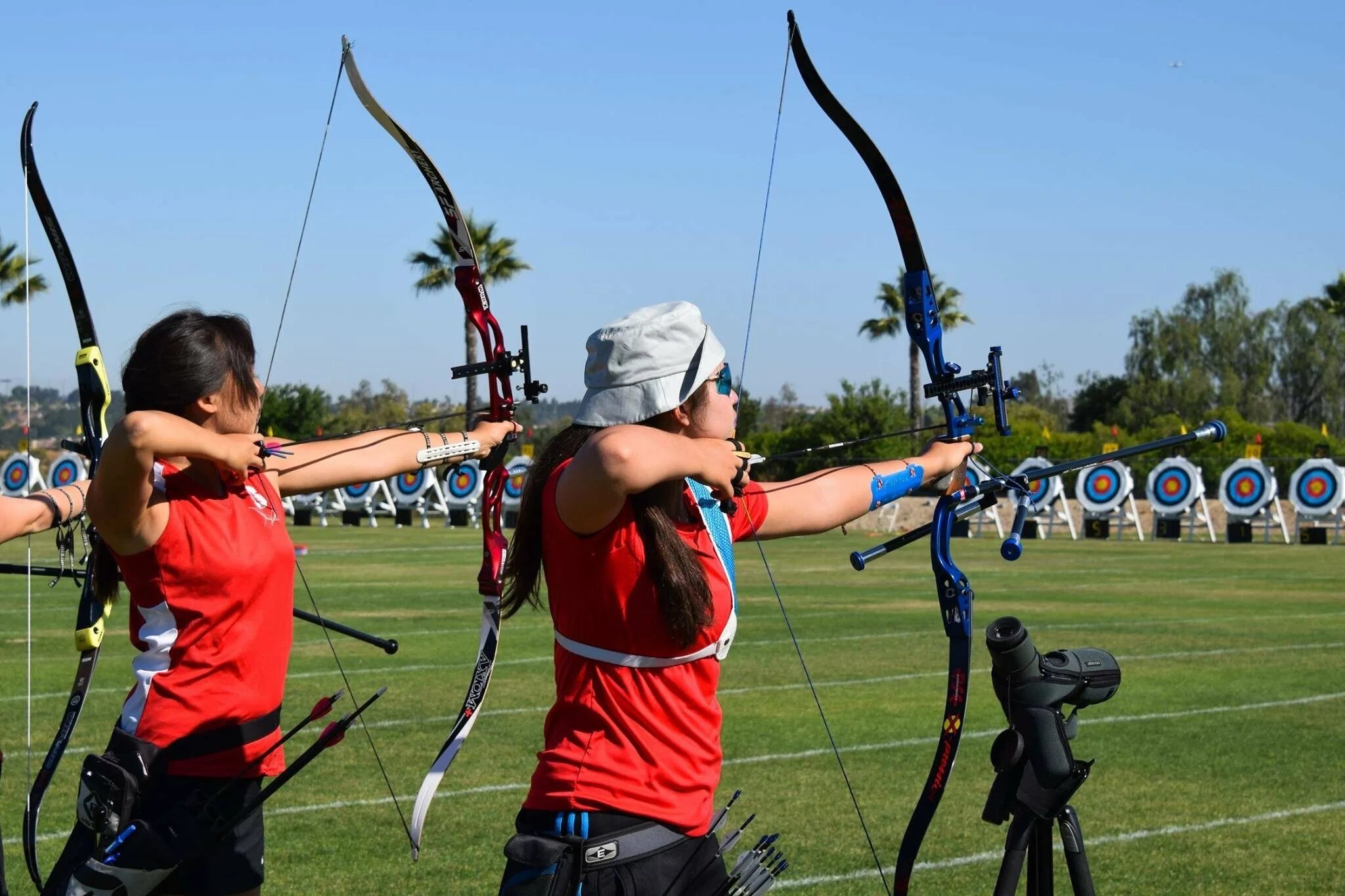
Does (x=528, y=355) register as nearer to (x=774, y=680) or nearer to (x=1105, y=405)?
(x=774, y=680)

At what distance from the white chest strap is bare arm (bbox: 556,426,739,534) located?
117 millimetres

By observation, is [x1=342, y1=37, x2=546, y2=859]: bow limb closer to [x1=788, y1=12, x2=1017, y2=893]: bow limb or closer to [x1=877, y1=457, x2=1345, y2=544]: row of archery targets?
[x1=788, y1=12, x2=1017, y2=893]: bow limb

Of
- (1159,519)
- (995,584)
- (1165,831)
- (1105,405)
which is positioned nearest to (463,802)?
(1165,831)

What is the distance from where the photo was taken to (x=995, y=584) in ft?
50.9

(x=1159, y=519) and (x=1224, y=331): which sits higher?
(x=1224, y=331)

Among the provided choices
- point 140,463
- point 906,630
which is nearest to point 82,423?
point 140,463

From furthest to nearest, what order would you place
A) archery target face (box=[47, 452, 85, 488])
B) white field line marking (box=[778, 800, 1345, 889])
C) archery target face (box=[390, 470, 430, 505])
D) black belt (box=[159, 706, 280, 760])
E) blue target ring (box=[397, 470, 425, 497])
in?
blue target ring (box=[397, 470, 425, 497]) → archery target face (box=[390, 470, 430, 505]) → archery target face (box=[47, 452, 85, 488]) → white field line marking (box=[778, 800, 1345, 889]) → black belt (box=[159, 706, 280, 760])

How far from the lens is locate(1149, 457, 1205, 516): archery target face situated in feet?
83.6

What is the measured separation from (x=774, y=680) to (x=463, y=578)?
785cm

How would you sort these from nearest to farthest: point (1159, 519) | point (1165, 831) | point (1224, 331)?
point (1165, 831), point (1159, 519), point (1224, 331)

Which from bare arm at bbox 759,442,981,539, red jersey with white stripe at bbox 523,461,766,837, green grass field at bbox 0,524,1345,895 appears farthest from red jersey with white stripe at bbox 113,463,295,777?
green grass field at bbox 0,524,1345,895

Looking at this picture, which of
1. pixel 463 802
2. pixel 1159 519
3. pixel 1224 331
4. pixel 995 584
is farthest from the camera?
pixel 1224 331

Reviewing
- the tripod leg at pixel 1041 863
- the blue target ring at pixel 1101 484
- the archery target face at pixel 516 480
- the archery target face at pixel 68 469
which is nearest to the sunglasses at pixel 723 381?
the tripod leg at pixel 1041 863

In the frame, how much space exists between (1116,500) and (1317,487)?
296cm
